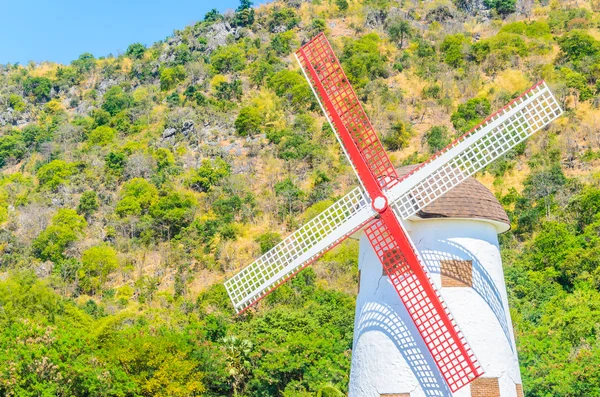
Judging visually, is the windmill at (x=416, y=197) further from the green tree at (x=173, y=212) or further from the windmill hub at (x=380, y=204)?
the green tree at (x=173, y=212)

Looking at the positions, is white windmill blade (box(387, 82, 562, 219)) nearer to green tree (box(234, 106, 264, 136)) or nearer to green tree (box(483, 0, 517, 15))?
green tree (box(234, 106, 264, 136))

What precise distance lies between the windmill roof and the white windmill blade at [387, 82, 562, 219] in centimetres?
25

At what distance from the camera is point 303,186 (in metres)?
46.2

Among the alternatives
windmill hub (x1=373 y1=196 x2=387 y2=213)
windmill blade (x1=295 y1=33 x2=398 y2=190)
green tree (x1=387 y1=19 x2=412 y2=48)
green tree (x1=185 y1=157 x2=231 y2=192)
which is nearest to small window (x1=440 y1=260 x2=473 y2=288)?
windmill hub (x1=373 y1=196 x2=387 y2=213)

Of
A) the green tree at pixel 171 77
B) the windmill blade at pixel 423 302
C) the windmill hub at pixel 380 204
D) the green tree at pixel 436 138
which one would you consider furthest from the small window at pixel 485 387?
the green tree at pixel 171 77

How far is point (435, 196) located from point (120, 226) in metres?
35.6

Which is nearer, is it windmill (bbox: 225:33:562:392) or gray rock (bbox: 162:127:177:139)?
windmill (bbox: 225:33:562:392)

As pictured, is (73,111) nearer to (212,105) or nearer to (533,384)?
(212,105)

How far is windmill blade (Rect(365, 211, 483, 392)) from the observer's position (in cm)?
1160

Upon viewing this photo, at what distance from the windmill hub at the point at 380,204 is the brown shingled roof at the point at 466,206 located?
574 mm

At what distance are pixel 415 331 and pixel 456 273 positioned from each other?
1.14 metres

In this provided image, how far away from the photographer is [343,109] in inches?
549

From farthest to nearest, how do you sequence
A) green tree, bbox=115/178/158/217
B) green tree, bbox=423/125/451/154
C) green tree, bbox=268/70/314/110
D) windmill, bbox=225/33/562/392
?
1. green tree, bbox=268/70/314/110
2. green tree, bbox=115/178/158/217
3. green tree, bbox=423/125/451/154
4. windmill, bbox=225/33/562/392

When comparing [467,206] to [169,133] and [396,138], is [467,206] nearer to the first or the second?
[396,138]
